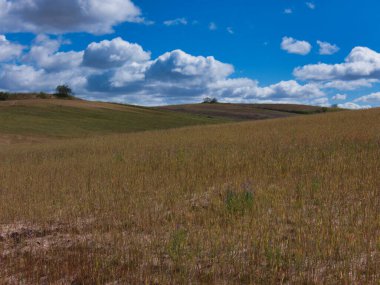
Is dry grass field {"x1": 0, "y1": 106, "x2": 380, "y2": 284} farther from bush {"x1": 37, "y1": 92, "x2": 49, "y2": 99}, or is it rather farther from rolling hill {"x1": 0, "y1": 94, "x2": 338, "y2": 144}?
bush {"x1": 37, "y1": 92, "x2": 49, "y2": 99}

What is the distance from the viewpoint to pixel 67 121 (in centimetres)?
5609

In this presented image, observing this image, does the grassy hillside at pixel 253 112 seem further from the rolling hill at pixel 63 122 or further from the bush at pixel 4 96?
the bush at pixel 4 96

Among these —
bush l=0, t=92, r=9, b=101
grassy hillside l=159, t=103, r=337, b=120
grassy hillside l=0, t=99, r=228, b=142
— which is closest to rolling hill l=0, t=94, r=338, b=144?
grassy hillside l=0, t=99, r=228, b=142

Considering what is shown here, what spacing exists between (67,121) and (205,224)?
5211 centimetres

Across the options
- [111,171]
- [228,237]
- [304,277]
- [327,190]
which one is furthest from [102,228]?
[111,171]

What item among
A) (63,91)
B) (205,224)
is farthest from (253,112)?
(205,224)

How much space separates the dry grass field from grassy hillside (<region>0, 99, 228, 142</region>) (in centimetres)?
3580

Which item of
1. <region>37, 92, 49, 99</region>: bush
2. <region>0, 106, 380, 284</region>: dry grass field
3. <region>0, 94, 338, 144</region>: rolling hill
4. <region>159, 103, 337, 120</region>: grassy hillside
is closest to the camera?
<region>0, 106, 380, 284</region>: dry grass field

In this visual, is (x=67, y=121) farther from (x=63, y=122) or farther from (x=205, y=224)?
(x=205, y=224)

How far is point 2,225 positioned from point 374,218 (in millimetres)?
6861

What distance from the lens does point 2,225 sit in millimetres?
8125

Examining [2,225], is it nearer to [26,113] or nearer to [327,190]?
[327,190]

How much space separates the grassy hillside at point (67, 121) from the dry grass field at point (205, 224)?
35.8 m

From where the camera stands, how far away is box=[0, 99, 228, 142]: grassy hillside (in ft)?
153
